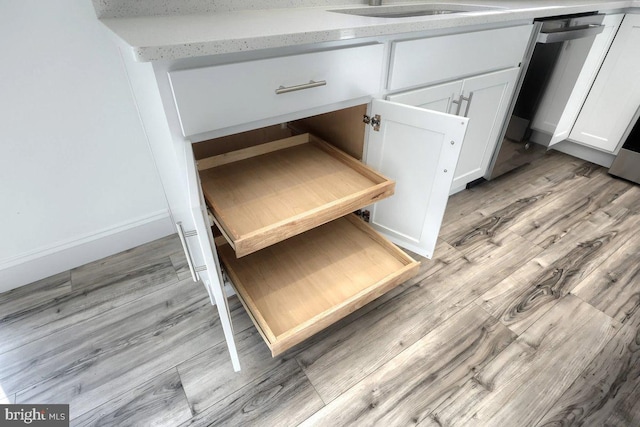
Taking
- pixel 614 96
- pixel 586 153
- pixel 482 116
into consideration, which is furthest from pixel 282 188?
pixel 586 153

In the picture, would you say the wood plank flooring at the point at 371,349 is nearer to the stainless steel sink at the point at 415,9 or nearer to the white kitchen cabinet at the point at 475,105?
the white kitchen cabinet at the point at 475,105

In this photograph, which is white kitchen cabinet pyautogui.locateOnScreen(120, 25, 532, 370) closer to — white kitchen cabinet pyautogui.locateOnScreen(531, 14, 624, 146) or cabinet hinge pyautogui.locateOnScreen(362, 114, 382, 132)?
cabinet hinge pyautogui.locateOnScreen(362, 114, 382, 132)

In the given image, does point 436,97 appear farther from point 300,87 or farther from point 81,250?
point 81,250

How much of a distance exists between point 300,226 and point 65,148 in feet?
3.17

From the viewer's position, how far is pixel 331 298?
105 cm

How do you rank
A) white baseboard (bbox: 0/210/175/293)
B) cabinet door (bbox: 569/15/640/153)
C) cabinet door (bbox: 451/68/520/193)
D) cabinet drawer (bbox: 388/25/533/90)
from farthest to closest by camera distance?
cabinet door (bbox: 569/15/640/153) < cabinet door (bbox: 451/68/520/193) < white baseboard (bbox: 0/210/175/293) < cabinet drawer (bbox: 388/25/533/90)

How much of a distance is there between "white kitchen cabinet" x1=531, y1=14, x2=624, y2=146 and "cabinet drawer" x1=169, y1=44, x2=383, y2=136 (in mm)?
1305

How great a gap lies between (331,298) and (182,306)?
1.98 ft

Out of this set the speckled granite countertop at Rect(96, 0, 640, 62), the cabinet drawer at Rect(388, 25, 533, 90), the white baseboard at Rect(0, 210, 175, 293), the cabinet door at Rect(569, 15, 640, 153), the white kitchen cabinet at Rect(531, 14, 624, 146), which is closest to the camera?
the speckled granite countertop at Rect(96, 0, 640, 62)

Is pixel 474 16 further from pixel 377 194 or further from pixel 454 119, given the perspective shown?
pixel 377 194

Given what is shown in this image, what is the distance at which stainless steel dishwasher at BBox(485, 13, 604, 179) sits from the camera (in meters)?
1.56

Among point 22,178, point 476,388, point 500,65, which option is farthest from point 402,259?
point 22,178

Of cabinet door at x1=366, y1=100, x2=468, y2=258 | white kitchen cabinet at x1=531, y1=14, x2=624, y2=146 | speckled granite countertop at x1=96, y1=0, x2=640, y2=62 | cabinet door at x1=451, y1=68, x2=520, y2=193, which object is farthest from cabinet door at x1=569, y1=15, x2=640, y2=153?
cabinet door at x1=366, y1=100, x2=468, y2=258

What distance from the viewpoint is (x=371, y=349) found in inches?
44.1
